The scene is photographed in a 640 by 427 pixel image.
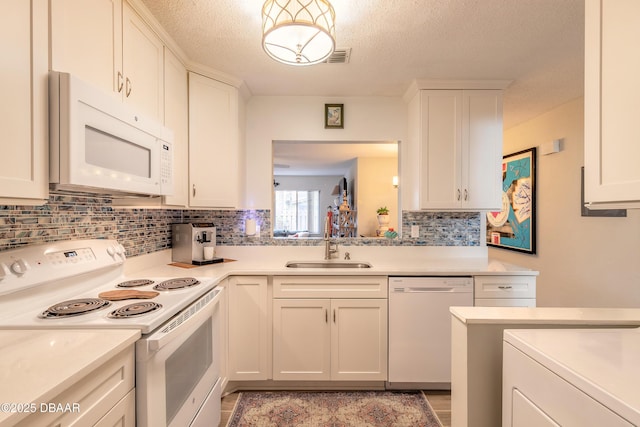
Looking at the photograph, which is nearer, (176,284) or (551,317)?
(551,317)

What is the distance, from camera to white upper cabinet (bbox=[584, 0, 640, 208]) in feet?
2.76

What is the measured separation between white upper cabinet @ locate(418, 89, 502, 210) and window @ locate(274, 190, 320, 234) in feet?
19.7

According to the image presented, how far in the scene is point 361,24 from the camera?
162 cm

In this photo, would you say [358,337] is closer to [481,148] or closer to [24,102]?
[481,148]

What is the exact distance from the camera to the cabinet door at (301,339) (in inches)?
82.3

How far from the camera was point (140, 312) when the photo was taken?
1.12 meters

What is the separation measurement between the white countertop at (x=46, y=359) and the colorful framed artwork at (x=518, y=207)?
3.37 metres

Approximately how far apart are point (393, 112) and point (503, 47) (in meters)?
0.96

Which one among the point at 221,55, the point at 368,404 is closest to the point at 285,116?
the point at 221,55

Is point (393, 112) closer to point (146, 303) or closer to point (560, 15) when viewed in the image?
point (560, 15)

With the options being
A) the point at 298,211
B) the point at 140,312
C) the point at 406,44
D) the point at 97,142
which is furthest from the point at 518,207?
the point at 298,211

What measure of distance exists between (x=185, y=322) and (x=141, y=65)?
1.35m

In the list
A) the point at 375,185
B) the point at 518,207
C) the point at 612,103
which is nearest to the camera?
the point at 612,103

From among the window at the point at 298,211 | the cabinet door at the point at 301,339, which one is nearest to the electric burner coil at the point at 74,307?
the cabinet door at the point at 301,339
